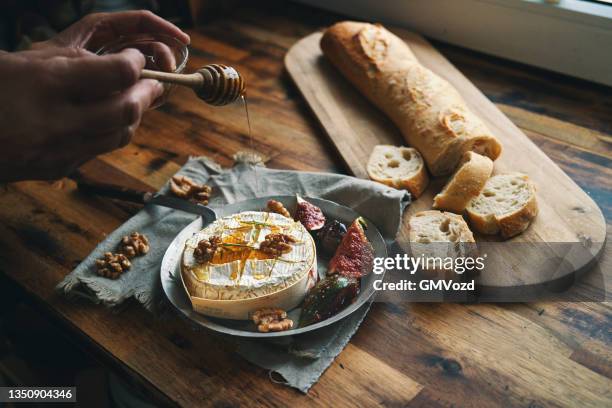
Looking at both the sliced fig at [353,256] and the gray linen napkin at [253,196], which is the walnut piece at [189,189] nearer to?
the gray linen napkin at [253,196]

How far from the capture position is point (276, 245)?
4.58ft

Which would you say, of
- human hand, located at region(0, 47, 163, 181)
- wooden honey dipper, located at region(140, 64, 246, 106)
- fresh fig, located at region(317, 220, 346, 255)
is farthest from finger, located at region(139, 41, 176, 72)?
fresh fig, located at region(317, 220, 346, 255)

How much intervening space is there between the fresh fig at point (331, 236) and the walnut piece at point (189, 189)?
0.45 metres

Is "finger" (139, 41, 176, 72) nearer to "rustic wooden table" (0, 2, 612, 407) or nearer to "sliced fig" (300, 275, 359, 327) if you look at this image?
"rustic wooden table" (0, 2, 612, 407)

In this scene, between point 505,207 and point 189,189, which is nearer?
point 505,207

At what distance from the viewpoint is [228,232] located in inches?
57.5

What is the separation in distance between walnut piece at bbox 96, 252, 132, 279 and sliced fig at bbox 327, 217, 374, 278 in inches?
21.8

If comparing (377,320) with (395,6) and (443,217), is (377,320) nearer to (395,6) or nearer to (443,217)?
(443,217)

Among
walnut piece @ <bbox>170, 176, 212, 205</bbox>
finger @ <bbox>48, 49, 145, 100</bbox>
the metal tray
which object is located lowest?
walnut piece @ <bbox>170, 176, 212, 205</bbox>

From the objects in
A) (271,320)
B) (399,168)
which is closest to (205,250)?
(271,320)

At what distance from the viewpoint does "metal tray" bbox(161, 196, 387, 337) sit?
1279mm

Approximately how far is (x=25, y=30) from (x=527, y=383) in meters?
2.57

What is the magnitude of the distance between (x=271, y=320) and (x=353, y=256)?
0.27 metres

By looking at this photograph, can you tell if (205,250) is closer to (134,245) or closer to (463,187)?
(134,245)
